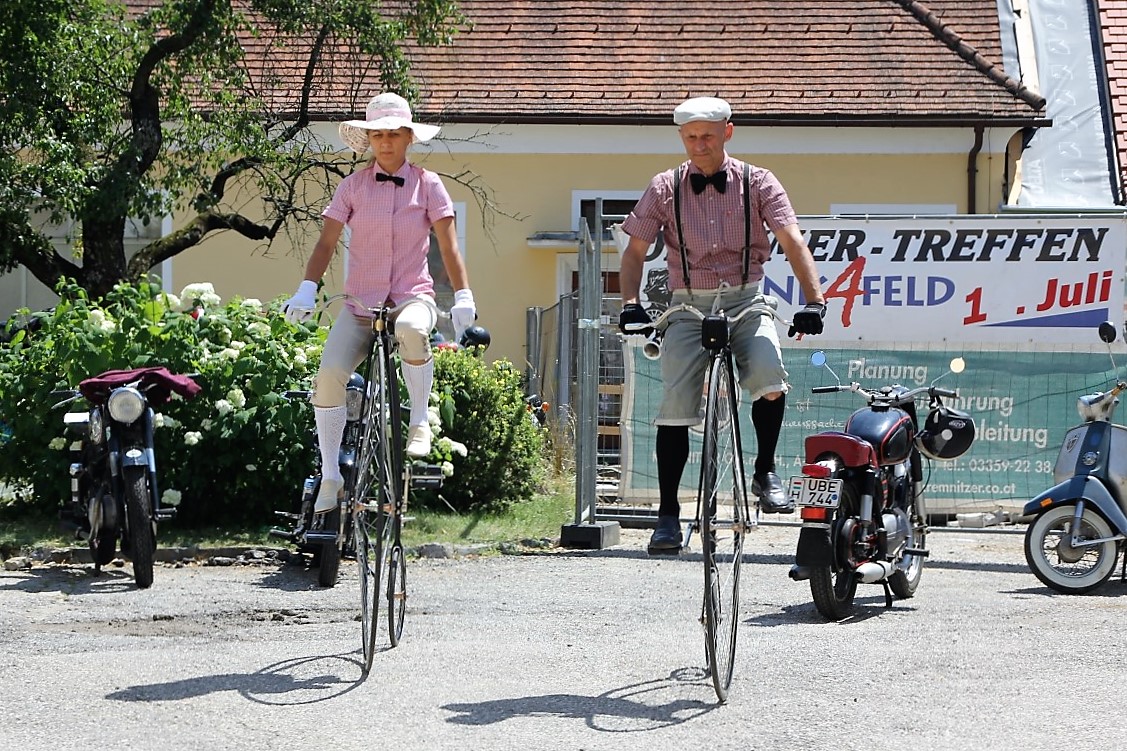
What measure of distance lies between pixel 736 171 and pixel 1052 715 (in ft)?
8.13

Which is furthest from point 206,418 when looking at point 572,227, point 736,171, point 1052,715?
point 572,227

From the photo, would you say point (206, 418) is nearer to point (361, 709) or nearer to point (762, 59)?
point (361, 709)

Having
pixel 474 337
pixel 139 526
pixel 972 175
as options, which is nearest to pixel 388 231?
pixel 139 526

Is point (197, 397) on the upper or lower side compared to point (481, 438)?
upper

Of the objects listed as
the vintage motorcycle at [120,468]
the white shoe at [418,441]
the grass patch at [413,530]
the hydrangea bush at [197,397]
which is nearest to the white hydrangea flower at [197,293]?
the hydrangea bush at [197,397]

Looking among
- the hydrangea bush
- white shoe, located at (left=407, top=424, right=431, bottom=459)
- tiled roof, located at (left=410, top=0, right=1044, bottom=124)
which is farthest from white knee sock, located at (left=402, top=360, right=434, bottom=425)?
tiled roof, located at (left=410, top=0, right=1044, bottom=124)

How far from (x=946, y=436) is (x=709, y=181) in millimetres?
3095

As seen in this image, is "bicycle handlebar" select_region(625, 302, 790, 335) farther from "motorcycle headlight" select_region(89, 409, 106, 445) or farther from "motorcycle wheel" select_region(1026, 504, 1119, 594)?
"motorcycle headlight" select_region(89, 409, 106, 445)

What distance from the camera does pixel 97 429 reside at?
9180mm

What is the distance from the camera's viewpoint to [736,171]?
688cm

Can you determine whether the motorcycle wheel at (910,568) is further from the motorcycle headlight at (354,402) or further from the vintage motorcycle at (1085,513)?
the motorcycle headlight at (354,402)

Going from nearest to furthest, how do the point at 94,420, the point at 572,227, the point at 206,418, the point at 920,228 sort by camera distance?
the point at 94,420 → the point at 206,418 → the point at 920,228 → the point at 572,227

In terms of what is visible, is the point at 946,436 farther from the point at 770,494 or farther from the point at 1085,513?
the point at 770,494

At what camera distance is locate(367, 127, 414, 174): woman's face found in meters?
7.03
